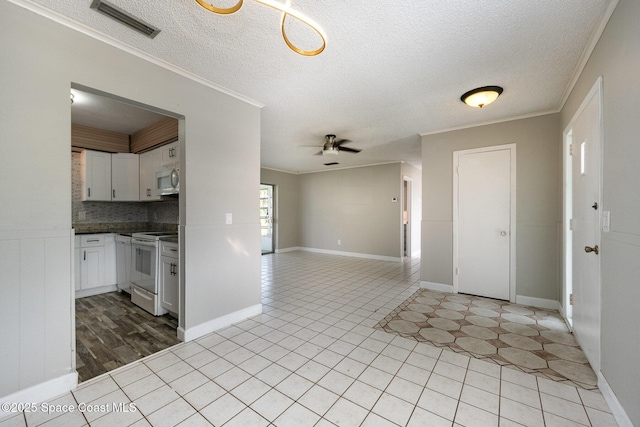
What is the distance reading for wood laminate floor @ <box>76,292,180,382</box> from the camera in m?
2.18

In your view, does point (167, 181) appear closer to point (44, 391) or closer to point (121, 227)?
point (121, 227)

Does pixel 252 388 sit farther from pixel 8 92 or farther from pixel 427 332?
pixel 8 92

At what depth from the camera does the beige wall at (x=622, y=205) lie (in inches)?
54.6

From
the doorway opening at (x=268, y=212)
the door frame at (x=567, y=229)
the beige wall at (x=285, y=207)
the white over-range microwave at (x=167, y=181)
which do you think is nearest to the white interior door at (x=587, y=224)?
the door frame at (x=567, y=229)

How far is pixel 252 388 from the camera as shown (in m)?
1.84

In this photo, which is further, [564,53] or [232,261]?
[232,261]

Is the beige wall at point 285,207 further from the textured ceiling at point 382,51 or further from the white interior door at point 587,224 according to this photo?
the white interior door at point 587,224

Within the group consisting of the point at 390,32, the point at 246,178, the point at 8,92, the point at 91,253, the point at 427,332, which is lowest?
the point at 427,332

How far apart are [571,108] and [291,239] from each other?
22.7 feet

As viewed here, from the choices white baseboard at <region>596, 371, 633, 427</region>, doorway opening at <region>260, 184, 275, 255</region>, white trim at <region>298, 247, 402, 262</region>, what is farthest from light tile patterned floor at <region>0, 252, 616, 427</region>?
doorway opening at <region>260, 184, 275, 255</region>

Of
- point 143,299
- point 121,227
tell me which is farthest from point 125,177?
point 143,299

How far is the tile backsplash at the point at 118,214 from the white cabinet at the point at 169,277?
102 centimetres

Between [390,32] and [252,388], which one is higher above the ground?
[390,32]

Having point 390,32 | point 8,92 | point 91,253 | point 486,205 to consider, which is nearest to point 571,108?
point 486,205
